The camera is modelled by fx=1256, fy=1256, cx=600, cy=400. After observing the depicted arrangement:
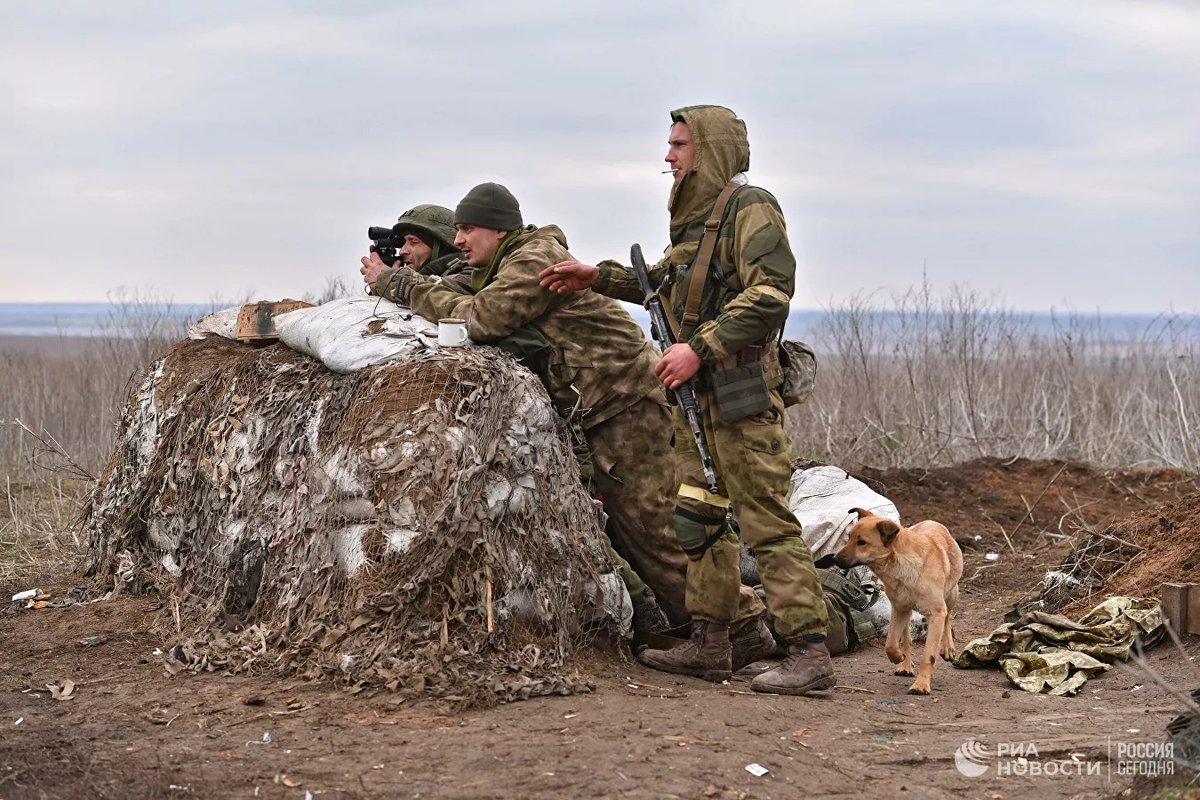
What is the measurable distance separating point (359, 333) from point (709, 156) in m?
1.88

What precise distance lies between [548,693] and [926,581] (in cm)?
187

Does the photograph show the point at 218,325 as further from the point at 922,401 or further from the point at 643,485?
the point at 922,401

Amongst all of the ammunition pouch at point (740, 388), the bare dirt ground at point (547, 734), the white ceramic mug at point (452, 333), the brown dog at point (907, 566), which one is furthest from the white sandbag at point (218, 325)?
the brown dog at point (907, 566)

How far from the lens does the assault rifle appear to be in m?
5.60

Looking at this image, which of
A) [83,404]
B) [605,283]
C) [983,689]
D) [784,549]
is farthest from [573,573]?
[83,404]

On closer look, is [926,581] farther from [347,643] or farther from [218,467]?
[218,467]

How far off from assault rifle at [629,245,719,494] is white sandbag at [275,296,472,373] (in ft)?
2.87

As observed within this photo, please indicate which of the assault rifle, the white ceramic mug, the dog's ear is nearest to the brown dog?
the dog's ear

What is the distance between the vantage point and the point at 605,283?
6121mm

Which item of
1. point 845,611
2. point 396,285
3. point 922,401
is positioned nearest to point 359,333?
point 396,285

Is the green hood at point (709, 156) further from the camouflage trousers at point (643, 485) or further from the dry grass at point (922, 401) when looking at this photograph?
the dry grass at point (922, 401)

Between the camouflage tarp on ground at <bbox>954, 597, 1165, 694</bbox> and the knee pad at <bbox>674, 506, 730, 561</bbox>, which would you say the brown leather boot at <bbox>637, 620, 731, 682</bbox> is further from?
the camouflage tarp on ground at <bbox>954, 597, 1165, 694</bbox>

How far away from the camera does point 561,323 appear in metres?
6.17

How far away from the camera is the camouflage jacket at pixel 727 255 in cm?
534
